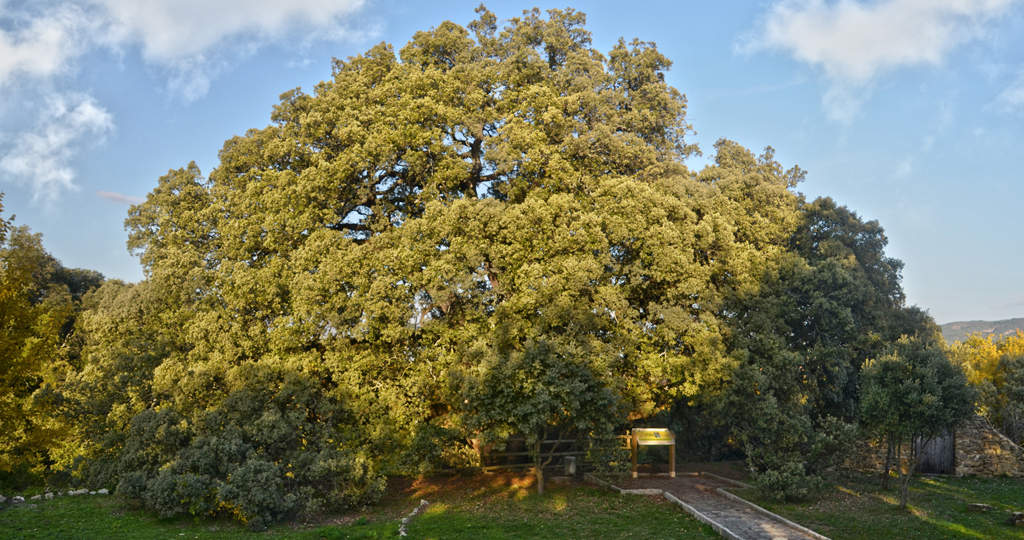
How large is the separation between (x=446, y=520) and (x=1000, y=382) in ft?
97.8

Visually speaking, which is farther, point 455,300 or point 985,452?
point 985,452

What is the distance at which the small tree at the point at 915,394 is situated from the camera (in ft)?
58.3

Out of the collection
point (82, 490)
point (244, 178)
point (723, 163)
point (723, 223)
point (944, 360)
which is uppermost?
point (723, 163)

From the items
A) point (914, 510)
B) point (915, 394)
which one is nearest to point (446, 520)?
point (914, 510)

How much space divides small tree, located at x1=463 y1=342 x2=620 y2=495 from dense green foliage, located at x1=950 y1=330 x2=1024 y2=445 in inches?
564

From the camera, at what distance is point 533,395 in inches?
759

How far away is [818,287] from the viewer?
2395 centimetres

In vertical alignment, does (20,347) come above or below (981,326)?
below

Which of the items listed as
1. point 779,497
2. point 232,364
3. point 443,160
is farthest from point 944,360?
point 232,364

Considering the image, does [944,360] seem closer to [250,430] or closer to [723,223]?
[723,223]

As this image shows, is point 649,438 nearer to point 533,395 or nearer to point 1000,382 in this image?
point 533,395

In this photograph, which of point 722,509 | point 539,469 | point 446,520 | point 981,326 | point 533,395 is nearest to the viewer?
point 446,520

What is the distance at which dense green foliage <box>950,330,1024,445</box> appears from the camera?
27.2 m

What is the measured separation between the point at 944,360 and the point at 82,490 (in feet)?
94.3
